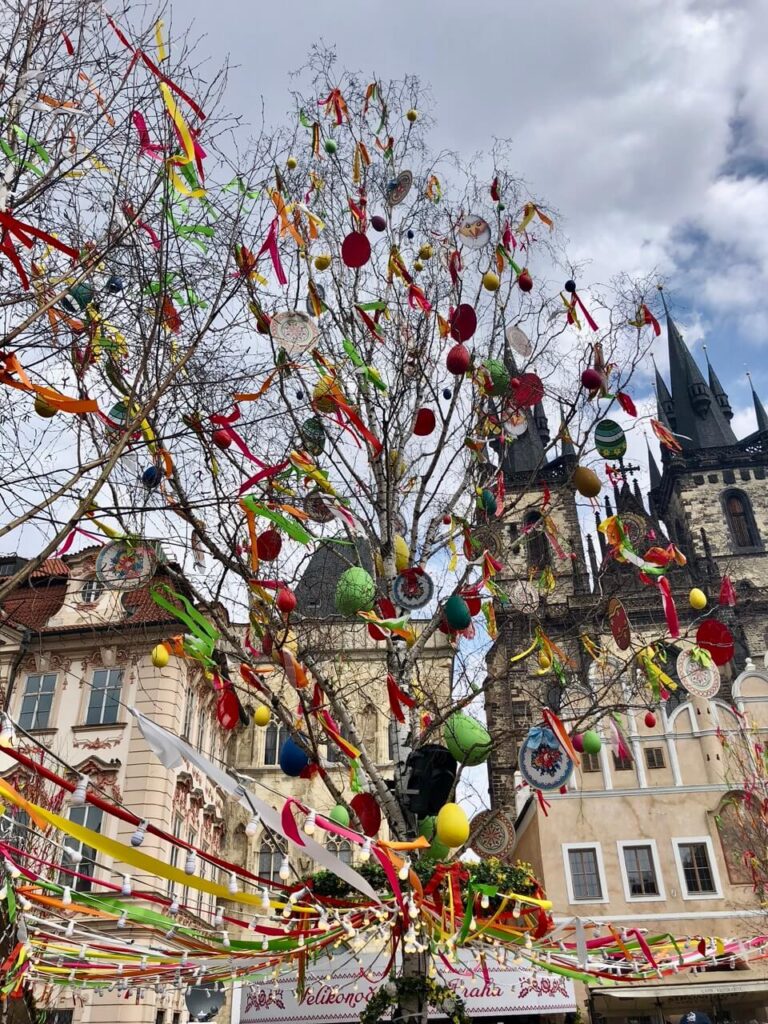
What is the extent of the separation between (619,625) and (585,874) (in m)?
12.9

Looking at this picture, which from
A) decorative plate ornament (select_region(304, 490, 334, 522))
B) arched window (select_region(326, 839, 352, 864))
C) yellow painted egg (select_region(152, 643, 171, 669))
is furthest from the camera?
arched window (select_region(326, 839, 352, 864))

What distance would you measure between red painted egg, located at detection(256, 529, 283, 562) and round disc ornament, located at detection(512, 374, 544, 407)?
9.36ft

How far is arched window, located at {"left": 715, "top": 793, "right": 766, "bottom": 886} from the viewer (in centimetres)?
1683

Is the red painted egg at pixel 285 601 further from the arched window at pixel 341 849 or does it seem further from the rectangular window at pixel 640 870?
the arched window at pixel 341 849

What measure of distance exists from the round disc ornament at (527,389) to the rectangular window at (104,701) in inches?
513

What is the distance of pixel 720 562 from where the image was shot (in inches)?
1698

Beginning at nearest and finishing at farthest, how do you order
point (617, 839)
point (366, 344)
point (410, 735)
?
point (410, 735), point (366, 344), point (617, 839)

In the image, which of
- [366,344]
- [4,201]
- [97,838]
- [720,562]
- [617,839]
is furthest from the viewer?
[720,562]

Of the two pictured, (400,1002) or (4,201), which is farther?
(400,1002)

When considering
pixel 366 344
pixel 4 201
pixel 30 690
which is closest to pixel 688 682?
pixel 366 344

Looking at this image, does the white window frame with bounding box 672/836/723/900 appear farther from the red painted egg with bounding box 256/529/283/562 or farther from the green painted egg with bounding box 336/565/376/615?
the red painted egg with bounding box 256/529/283/562

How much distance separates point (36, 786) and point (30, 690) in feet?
17.2

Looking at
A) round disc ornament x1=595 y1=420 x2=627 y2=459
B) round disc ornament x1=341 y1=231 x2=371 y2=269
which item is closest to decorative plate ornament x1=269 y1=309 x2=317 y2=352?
round disc ornament x1=341 y1=231 x2=371 y2=269

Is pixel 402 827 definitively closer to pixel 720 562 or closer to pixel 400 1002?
pixel 400 1002
